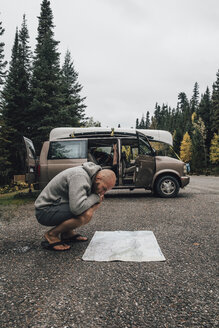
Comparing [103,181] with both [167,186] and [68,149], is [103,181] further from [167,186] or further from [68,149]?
[167,186]

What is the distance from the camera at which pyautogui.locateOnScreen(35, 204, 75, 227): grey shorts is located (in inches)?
127

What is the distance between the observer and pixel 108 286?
2.41 metres

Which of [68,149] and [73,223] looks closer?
[73,223]

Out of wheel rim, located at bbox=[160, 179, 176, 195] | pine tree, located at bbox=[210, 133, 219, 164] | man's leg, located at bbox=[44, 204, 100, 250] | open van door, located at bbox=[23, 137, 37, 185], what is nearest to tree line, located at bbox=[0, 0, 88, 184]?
open van door, located at bbox=[23, 137, 37, 185]

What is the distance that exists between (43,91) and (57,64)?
448 centimetres

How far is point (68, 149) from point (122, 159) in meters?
1.90

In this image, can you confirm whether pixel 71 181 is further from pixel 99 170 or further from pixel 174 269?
pixel 174 269

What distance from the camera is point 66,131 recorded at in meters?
9.43

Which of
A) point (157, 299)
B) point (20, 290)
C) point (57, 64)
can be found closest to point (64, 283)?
point (20, 290)

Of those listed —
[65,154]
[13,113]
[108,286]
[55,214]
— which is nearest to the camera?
[108,286]

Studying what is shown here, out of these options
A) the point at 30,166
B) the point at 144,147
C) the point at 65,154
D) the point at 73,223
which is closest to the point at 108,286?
the point at 73,223

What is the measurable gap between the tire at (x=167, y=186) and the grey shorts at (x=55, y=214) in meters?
5.49

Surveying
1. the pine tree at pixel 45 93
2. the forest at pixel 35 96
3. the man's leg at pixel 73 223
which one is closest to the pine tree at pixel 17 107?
the forest at pixel 35 96

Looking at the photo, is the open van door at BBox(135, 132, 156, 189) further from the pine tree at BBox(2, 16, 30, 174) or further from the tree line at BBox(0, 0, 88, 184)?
the pine tree at BBox(2, 16, 30, 174)
